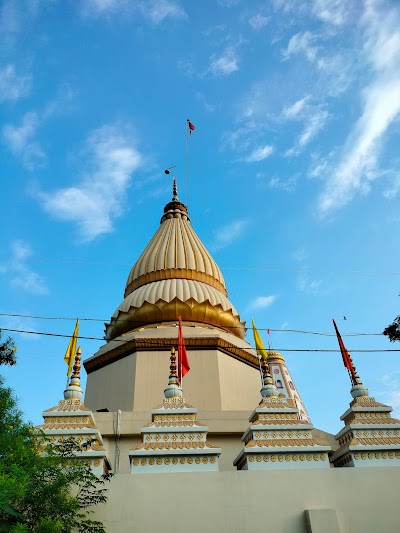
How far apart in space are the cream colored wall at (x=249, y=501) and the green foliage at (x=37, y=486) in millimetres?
479

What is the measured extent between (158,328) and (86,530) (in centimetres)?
835

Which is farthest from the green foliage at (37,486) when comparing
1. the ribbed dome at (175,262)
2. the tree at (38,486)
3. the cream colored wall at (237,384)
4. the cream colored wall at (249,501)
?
the ribbed dome at (175,262)

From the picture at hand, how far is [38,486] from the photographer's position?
691 cm

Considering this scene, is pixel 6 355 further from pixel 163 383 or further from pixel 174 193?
pixel 174 193

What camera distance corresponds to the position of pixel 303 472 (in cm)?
848

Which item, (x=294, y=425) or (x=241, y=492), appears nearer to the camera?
(x=241, y=492)

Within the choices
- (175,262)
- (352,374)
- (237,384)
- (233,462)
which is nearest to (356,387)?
(352,374)

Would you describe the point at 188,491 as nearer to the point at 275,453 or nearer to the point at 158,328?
the point at 275,453

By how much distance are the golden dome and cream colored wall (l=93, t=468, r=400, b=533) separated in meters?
7.85

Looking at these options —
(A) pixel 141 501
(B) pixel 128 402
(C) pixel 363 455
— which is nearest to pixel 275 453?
(C) pixel 363 455

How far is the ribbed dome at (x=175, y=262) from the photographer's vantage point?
17938 mm

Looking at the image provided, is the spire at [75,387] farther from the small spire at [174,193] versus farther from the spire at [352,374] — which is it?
the small spire at [174,193]

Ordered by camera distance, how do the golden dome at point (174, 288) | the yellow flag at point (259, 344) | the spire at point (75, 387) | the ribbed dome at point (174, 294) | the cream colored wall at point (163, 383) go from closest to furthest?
the spire at point (75, 387) → the cream colored wall at point (163, 383) → the yellow flag at point (259, 344) → the golden dome at point (174, 288) → the ribbed dome at point (174, 294)

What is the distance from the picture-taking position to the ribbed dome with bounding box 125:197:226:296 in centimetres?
1794
